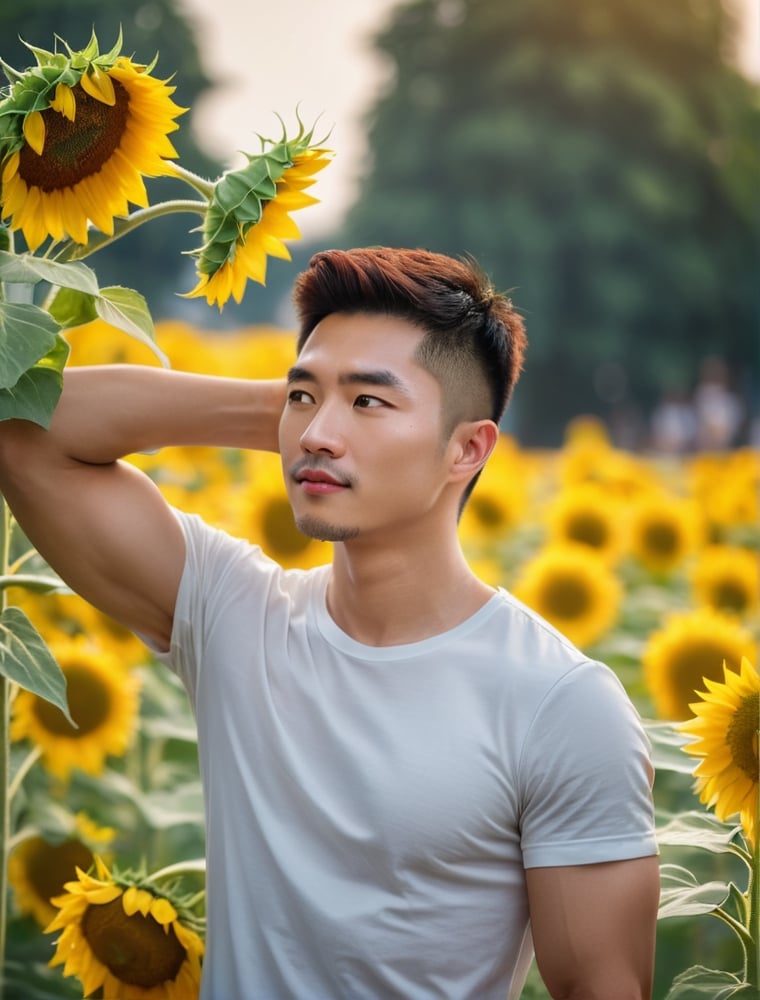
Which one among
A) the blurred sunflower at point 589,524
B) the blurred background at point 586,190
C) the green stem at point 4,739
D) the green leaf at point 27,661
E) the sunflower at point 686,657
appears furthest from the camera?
the blurred background at point 586,190

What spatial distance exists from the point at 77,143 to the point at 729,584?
1670 mm

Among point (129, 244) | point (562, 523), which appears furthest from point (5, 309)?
point (129, 244)

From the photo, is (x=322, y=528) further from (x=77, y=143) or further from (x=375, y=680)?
(x=77, y=143)

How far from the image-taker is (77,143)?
1.13m

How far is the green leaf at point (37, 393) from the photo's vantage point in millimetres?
1146

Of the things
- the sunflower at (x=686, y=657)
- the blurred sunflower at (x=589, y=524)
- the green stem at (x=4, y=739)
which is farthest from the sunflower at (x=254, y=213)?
the blurred sunflower at (x=589, y=524)

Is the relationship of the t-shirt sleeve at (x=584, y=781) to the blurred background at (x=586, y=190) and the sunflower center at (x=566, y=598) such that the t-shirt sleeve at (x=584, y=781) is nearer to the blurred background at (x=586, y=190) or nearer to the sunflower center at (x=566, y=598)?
the sunflower center at (x=566, y=598)

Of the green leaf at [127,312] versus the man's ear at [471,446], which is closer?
the green leaf at [127,312]

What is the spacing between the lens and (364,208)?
52.7 feet

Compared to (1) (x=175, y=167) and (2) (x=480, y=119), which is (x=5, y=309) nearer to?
(1) (x=175, y=167)

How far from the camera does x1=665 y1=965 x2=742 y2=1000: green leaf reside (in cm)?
117

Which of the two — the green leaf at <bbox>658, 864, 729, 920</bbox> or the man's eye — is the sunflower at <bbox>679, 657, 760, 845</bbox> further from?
the man's eye

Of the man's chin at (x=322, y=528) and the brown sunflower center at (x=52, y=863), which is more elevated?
the man's chin at (x=322, y=528)

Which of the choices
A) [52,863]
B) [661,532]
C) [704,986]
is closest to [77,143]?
[704,986]
